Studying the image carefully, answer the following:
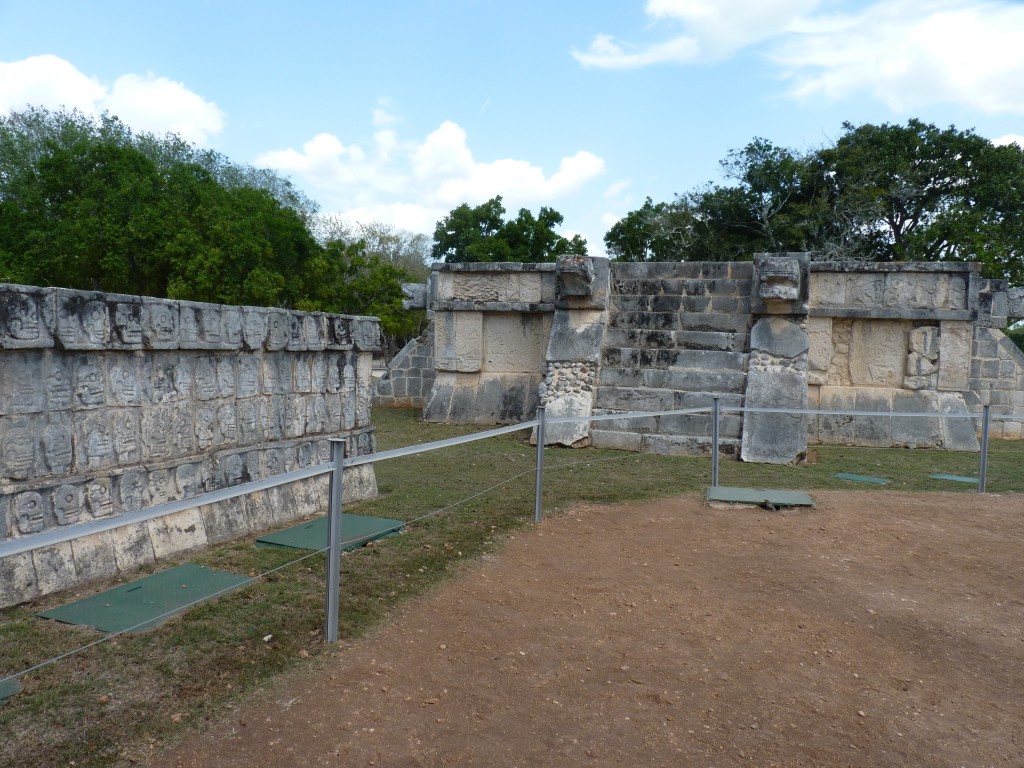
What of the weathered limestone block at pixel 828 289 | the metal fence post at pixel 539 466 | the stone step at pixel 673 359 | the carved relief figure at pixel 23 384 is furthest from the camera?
the weathered limestone block at pixel 828 289

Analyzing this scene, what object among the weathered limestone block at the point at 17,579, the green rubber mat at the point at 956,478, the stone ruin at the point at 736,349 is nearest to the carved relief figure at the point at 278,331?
the weathered limestone block at the point at 17,579

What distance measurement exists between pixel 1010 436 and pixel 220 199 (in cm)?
1972

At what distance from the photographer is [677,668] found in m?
2.88

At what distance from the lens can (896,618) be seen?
11.4 ft

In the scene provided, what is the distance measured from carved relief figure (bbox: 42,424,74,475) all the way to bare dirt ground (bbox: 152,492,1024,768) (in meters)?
1.85

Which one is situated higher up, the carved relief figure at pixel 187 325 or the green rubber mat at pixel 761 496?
the carved relief figure at pixel 187 325

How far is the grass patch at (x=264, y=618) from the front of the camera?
2.37 metres

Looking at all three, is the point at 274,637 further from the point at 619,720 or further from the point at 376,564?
the point at 619,720

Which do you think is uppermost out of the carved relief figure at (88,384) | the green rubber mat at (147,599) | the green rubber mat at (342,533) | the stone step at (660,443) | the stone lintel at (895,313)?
the stone lintel at (895,313)

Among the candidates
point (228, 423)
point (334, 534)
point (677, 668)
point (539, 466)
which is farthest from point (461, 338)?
point (677, 668)

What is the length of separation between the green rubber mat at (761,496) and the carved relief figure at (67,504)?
4377mm

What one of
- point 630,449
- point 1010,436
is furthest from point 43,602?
point 1010,436

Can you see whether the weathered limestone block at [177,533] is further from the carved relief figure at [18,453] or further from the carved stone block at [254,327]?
the carved stone block at [254,327]

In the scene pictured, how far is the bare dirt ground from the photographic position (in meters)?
2.31
